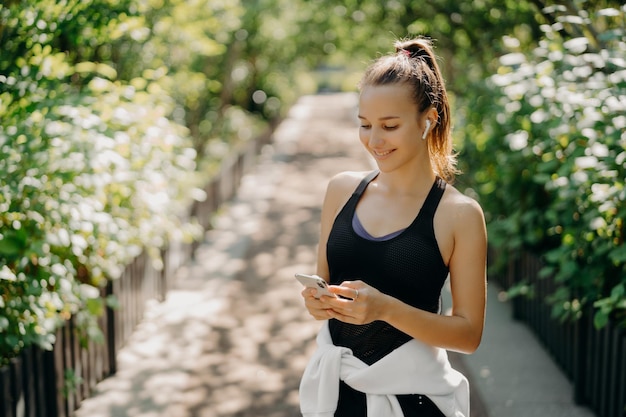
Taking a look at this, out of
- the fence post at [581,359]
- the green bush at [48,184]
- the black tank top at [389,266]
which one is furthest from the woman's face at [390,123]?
the fence post at [581,359]

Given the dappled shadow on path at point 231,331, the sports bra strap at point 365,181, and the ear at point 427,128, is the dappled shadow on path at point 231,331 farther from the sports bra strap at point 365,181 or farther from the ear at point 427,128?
the ear at point 427,128

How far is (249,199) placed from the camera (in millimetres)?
13719

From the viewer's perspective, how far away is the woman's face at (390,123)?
213 centimetres

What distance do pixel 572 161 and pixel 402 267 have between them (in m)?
3.12

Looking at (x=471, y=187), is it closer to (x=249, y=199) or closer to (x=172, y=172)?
(x=172, y=172)

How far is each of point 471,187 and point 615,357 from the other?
4.48 metres

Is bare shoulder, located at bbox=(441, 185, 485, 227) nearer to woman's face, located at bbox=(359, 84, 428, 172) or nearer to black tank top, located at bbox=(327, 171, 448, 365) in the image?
black tank top, located at bbox=(327, 171, 448, 365)

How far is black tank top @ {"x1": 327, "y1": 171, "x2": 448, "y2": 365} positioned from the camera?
2.14 m

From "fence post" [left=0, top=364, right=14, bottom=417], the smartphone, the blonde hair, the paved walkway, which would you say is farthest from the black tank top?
the paved walkway

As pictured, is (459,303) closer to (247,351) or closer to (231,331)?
(247,351)

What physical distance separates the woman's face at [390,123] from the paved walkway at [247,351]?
11.6ft

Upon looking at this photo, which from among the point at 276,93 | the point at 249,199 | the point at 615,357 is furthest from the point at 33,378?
the point at 276,93

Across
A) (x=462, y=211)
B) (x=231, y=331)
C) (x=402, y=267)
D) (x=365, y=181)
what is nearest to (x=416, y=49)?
(x=365, y=181)

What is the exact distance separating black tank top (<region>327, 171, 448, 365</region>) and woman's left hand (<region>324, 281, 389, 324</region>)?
6.4 inches
